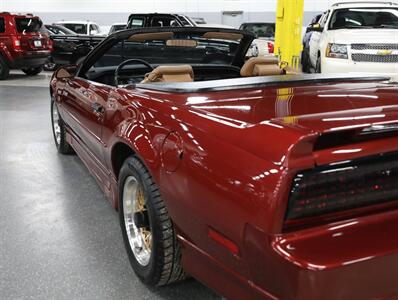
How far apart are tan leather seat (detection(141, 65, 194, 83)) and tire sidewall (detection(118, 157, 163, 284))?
26.3 inches

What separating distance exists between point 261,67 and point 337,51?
16.4ft

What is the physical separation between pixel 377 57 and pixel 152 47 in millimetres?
3703

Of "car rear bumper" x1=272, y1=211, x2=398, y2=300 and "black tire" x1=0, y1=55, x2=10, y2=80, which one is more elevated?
"black tire" x1=0, y1=55, x2=10, y2=80

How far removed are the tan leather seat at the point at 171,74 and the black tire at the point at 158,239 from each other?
0.67m

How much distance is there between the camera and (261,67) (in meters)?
3.12

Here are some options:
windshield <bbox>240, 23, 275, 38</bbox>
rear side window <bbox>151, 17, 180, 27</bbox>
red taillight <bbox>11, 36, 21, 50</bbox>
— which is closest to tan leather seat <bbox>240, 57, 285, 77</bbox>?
rear side window <bbox>151, 17, 180, 27</bbox>

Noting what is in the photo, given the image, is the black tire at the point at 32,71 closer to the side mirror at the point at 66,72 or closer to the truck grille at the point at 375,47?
the truck grille at the point at 375,47

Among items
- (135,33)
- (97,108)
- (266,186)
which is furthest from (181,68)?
(266,186)

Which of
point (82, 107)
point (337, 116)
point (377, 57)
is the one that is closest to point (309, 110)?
point (337, 116)

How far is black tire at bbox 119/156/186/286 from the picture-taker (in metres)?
2.08

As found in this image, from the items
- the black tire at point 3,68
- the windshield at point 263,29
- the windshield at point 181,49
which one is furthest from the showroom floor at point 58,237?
the windshield at point 263,29

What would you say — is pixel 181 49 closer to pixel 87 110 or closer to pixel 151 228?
pixel 87 110

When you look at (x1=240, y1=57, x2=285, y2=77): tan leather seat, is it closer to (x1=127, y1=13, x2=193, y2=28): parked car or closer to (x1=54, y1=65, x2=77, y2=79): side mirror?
(x1=54, y1=65, x2=77, y2=79): side mirror

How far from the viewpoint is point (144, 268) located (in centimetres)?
233
